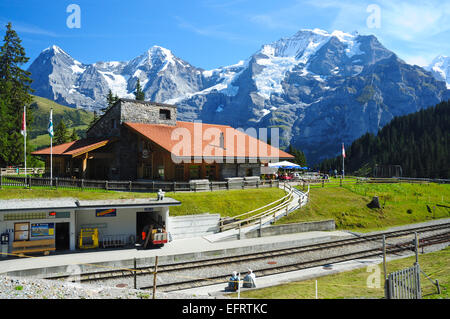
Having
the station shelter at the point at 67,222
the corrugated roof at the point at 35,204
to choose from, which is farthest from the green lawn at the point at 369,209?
the corrugated roof at the point at 35,204

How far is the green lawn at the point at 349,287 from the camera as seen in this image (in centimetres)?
1314

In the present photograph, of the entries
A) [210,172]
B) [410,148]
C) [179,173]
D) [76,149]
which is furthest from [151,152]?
[410,148]

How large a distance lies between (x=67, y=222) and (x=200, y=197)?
1088 cm

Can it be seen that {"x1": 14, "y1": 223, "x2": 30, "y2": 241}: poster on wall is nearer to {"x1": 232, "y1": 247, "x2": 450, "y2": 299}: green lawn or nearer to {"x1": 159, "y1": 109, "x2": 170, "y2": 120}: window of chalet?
{"x1": 232, "y1": 247, "x2": 450, "y2": 299}: green lawn

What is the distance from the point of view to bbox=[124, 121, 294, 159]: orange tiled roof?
31675 millimetres

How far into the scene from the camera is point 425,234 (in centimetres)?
2764

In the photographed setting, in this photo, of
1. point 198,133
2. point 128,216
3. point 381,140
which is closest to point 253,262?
point 128,216

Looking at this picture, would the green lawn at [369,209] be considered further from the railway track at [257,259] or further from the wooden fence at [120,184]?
the wooden fence at [120,184]

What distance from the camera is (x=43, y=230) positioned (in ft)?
63.4

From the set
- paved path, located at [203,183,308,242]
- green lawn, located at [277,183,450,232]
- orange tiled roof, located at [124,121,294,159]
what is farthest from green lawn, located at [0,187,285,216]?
orange tiled roof, located at [124,121,294,159]

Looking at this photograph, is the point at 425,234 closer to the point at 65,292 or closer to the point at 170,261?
the point at 170,261

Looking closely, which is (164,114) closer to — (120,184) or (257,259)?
(120,184)

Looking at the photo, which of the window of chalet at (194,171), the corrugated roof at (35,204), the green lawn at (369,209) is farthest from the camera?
the window of chalet at (194,171)

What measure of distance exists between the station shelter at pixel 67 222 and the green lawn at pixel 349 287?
10.5 meters
